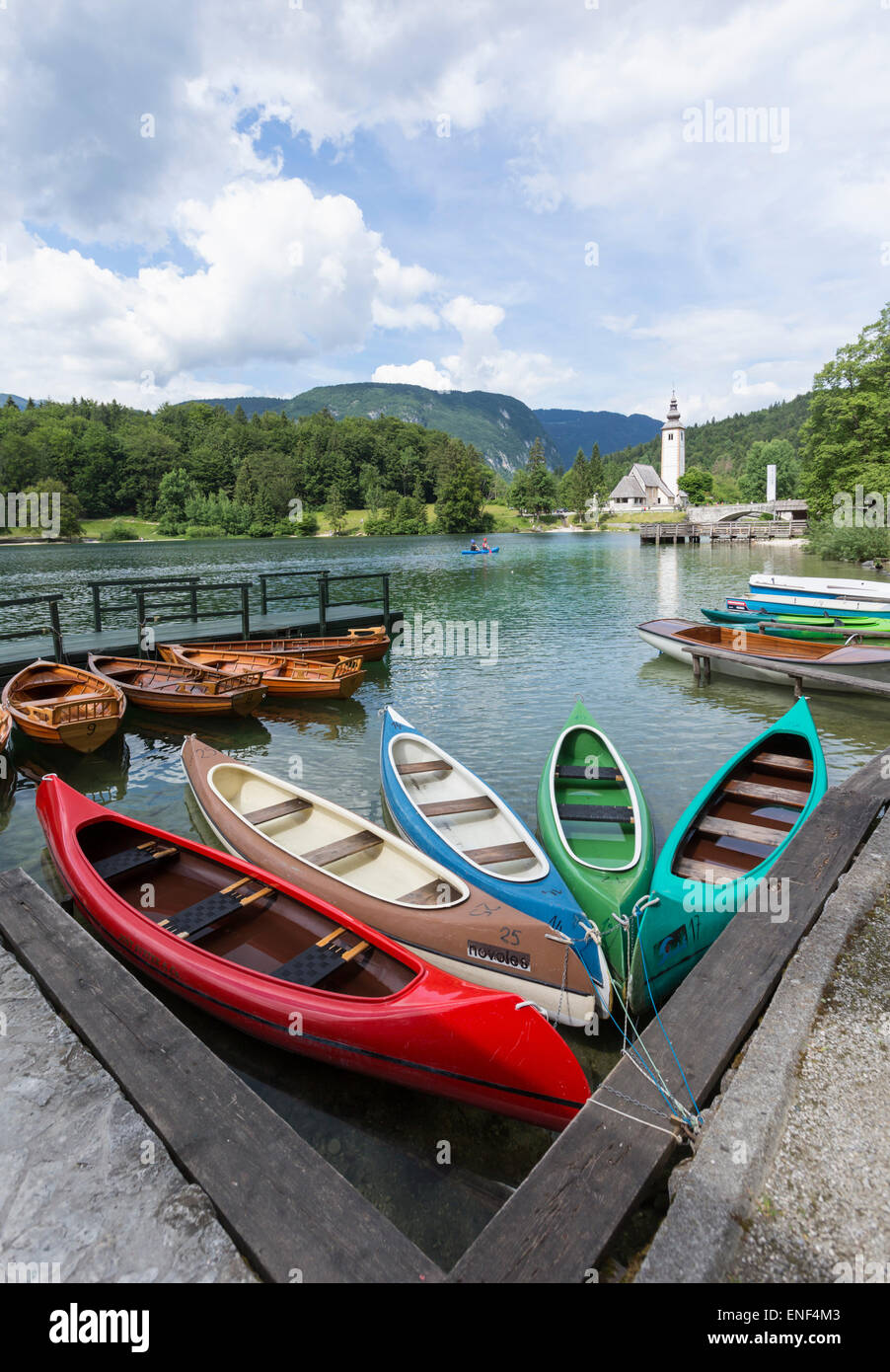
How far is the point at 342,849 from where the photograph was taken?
7.01 meters

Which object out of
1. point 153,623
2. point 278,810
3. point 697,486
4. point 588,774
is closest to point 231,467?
point 697,486

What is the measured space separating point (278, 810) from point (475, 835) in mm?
2396

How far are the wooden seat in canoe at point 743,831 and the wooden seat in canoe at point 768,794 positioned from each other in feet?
1.92

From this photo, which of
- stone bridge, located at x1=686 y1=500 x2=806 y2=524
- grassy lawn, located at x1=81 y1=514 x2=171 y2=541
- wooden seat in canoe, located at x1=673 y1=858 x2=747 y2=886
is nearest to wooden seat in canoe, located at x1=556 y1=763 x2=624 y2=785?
wooden seat in canoe, located at x1=673 y1=858 x2=747 y2=886

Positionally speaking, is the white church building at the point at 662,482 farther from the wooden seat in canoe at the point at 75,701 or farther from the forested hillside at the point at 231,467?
the wooden seat in canoe at the point at 75,701

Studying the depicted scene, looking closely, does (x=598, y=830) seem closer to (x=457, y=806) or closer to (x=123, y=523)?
(x=457, y=806)

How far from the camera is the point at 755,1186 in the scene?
9.39ft

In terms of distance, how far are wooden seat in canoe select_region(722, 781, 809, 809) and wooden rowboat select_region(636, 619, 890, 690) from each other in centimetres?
910

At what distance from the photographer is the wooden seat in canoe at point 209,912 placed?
5602 mm

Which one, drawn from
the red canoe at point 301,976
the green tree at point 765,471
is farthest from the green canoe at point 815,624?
the green tree at point 765,471

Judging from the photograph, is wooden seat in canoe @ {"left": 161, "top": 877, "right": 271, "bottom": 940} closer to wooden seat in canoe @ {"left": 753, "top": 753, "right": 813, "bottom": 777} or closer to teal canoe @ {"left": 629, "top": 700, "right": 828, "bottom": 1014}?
teal canoe @ {"left": 629, "top": 700, "right": 828, "bottom": 1014}

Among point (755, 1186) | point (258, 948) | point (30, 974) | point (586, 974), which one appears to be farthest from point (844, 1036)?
point (30, 974)

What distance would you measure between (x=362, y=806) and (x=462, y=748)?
3.03 meters

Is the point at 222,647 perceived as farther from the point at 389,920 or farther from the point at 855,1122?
the point at 855,1122
